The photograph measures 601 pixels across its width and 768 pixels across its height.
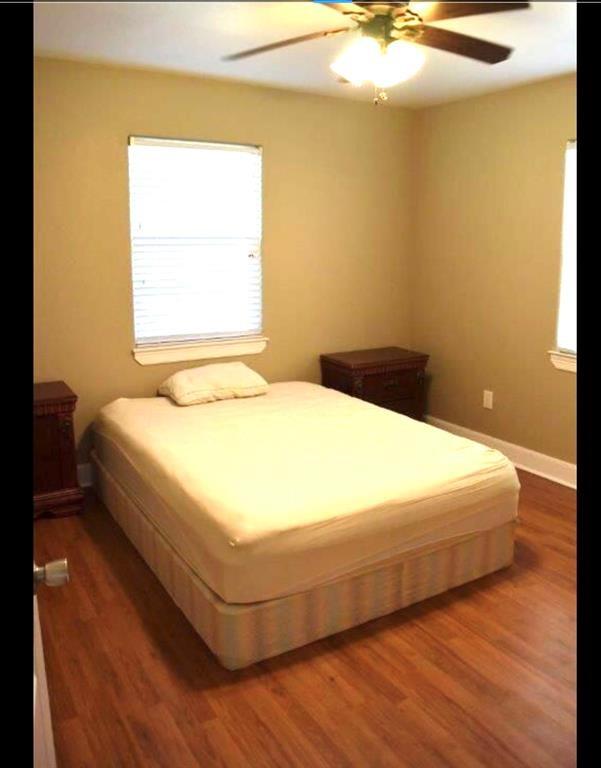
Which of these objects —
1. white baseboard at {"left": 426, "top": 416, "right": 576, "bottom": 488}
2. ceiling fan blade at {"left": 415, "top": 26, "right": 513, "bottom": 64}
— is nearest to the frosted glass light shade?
ceiling fan blade at {"left": 415, "top": 26, "right": 513, "bottom": 64}

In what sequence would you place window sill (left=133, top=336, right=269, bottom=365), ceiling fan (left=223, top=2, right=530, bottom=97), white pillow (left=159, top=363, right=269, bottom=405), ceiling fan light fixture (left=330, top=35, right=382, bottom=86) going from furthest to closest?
window sill (left=133, top=336, right=269, bottom=365) → white pillow (left=159, top=363, right=269, bottom=405) → ceiling fan light fixture (left=330, top=35, right=382, bottom=86) → ceiling fan (left=223, top=2, right=530, bottom=97)

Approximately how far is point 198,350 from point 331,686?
2215mm

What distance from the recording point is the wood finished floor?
67.8 inches

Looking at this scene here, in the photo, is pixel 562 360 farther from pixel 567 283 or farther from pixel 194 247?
pixel 194 247

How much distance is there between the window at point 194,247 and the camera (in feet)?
11.4

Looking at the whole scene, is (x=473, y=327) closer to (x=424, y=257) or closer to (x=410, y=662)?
(x=424, y=257)

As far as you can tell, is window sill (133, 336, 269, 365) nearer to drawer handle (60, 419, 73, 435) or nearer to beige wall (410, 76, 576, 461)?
drawer handle (60, 419, 73, 435)

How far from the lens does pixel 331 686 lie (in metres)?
1.98

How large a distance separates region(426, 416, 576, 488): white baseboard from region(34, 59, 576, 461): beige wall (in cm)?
6

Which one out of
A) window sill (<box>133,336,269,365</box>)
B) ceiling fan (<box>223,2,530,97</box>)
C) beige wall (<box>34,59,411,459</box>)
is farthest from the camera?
window sill (<box>133,336,269,365</box>)

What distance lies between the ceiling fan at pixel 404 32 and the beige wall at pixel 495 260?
198 cm

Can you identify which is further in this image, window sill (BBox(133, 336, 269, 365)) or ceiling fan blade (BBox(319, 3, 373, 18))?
window sill (BBox(133, 336, 269, 365))
